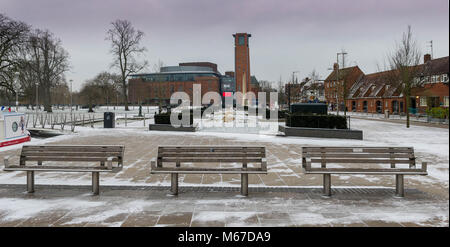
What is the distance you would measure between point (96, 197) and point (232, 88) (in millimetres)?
109415

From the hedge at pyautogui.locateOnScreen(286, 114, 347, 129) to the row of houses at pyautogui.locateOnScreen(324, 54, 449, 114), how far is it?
34.0ft

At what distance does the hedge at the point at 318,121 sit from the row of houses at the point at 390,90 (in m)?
10.4

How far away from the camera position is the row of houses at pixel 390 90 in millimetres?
37219

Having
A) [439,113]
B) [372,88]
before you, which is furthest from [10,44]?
[372,88]

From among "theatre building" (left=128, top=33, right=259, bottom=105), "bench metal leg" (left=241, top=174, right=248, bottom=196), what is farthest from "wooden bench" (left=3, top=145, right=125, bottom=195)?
"theatre building" (left=128, top=33, right=259, bottom=105)

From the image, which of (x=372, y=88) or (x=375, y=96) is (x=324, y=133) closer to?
(x=375, y=96)

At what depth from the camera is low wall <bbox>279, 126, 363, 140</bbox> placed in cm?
1658

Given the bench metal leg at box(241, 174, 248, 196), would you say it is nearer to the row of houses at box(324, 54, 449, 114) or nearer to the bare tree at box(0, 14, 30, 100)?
the row of houses at box(324, 54, 449, 114)

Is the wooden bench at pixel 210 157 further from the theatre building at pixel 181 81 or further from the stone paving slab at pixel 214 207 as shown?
the theatre building at pixel 181 81

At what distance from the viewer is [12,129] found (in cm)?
1450

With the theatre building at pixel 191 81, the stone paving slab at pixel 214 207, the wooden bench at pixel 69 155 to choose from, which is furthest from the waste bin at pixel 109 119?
the theatre building at pixel 191 81

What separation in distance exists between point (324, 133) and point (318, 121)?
0.81 m
